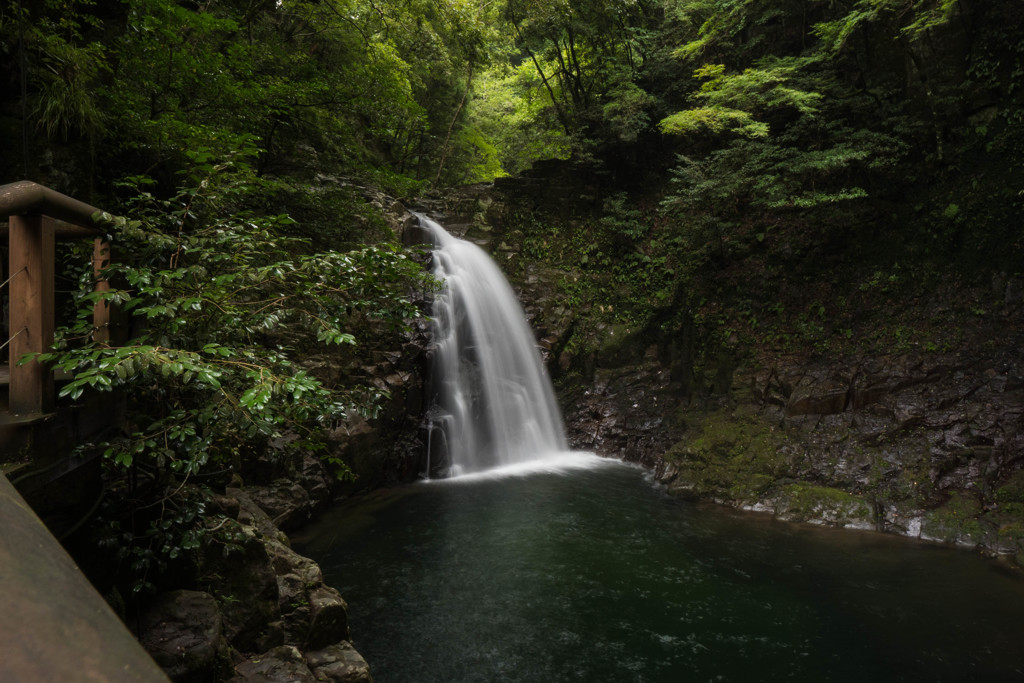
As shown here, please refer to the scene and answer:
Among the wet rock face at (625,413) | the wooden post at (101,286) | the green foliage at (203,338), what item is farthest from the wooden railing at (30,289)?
the wet rock face at (625,413)

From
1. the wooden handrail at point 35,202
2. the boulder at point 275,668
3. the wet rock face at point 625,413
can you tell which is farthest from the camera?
the wet rock face at point 625,413

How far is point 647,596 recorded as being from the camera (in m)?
6.73

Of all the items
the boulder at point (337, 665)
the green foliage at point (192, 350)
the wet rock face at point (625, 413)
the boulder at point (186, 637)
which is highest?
the green foliage at point (192, 350)

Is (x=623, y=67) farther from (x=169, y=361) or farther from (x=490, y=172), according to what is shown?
(x=169, y=361)

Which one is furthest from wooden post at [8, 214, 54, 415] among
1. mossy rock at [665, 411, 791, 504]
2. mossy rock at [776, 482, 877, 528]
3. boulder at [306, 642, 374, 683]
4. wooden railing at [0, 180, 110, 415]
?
mossy rock at [776, 482, 877, 528]

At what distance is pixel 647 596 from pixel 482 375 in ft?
21.6

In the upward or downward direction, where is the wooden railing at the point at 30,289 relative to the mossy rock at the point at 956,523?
upward

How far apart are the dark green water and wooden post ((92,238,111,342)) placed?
12.7 feet

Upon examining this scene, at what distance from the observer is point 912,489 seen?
8805 mm

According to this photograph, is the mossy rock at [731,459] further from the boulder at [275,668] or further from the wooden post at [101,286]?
the wooden post at [101,286]

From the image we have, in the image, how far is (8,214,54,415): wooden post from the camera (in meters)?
2.85

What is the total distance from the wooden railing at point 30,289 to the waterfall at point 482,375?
8181 mm

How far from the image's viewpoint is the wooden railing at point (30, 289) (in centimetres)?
282

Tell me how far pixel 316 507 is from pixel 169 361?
5.92 m
